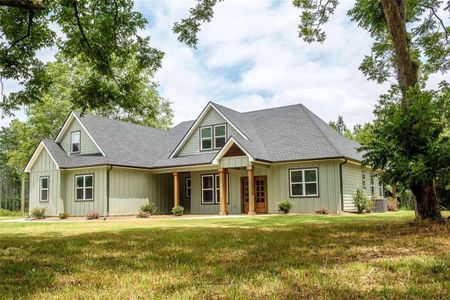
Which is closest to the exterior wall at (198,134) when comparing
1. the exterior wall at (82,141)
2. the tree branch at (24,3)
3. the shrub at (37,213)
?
the exterior wall at (82,141)

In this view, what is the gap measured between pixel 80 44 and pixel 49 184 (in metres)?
15.1

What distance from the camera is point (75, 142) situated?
2527cm

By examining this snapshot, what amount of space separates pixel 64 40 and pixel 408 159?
9922mm

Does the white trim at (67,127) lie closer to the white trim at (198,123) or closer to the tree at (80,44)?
the white trim at (198,123)

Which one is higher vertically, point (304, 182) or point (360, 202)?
point (304, 182)

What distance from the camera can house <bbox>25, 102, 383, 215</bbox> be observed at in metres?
21.0

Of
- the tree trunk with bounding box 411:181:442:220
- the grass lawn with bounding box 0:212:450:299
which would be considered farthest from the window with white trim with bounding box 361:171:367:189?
the grass lawn with bounding box 0:212:450:299

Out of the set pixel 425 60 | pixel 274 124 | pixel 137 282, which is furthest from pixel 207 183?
pixel 137 282

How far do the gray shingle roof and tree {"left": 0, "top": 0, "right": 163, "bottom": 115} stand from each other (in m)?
9.91

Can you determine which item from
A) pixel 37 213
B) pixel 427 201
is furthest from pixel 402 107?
pixel 37 213

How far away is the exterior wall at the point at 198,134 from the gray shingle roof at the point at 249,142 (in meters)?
0.45

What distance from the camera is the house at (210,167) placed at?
2095 cm

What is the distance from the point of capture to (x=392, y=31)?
11.2 metres

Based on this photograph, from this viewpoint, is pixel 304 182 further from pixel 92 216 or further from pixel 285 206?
pixel 92 216
